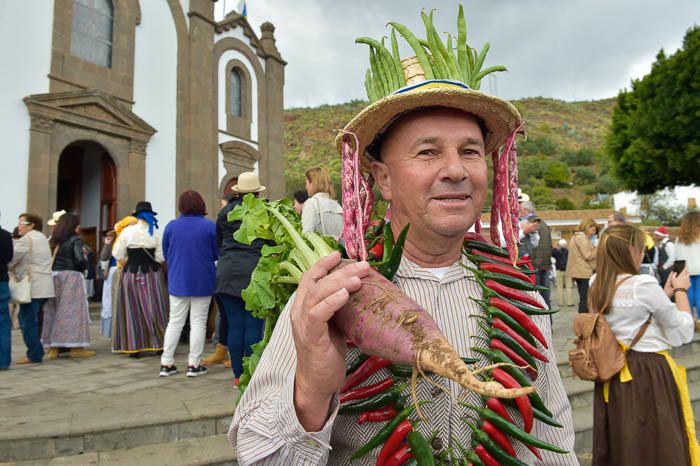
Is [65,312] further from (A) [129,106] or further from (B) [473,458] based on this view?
(A) [129,106]

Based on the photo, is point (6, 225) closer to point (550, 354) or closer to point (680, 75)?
point (550, 354)

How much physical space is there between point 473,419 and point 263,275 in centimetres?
90

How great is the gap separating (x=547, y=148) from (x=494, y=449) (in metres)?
81.9

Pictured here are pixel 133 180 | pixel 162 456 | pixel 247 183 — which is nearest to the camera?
pixel 162 456

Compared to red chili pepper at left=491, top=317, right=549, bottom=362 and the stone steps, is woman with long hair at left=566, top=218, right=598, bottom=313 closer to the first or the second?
the stone steps

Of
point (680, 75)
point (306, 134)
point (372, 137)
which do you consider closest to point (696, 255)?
point (372, 137)

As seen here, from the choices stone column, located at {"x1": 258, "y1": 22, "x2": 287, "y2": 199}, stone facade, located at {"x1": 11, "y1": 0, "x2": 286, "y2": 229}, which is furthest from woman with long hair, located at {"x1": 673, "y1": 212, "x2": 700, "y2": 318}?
stone column, located at {"x1": 258, "y1": 22, "x2": 287, "y2": 199}

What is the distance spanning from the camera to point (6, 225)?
10.5m

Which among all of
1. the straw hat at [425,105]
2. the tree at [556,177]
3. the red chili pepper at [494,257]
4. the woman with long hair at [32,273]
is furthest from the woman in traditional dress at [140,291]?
the tree at [556,177]

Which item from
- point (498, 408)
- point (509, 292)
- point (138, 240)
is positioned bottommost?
point (498, 408)

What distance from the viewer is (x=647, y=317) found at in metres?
3.39

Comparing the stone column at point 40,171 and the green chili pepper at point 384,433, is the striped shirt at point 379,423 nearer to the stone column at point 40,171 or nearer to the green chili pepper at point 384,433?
the green chili pepper at point 384,433

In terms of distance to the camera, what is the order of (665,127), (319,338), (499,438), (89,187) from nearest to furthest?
(319,338), (499,438), (89,187), (665,127)

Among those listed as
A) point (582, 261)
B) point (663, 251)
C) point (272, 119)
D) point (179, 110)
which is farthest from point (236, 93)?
point (663, 251)
